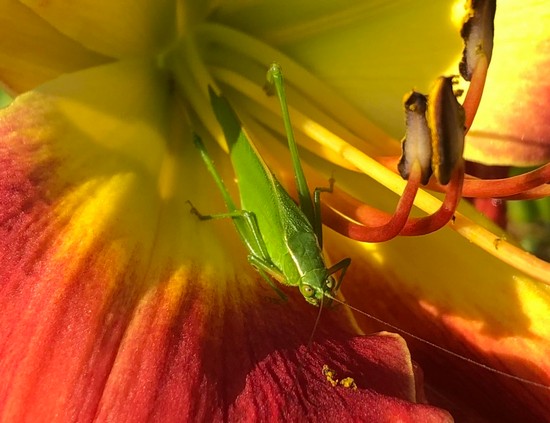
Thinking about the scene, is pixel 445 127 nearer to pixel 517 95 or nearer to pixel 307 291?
pixel 307 291

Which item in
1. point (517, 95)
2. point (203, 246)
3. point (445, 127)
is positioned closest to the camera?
point (445, 127)

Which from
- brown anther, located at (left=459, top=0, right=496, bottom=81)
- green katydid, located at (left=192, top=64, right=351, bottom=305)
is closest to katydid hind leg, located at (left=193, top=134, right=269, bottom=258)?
green katydid, located at (left=192, top=64, right=351, bottom=305)

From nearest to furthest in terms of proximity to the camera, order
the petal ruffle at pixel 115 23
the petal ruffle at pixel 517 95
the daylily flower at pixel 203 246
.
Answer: the daylily flower at pixel 203 246
the petal ruffle at pixel 115 23
the petal ruffle at pixel 517 95

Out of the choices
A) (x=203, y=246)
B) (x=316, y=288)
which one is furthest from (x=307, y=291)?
(x=203, y=246)

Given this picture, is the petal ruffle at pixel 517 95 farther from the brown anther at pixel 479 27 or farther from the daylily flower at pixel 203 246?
the brown anther at pixel 479 27

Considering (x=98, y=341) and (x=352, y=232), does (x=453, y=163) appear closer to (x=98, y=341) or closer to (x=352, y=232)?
(x=352, y=232)

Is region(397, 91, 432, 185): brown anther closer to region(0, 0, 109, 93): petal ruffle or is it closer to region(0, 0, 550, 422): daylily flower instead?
region(0, 0, 550, 422): daylily flower

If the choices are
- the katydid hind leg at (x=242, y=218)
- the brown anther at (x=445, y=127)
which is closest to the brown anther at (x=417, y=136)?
the brown anther at (x=445, y=127)
